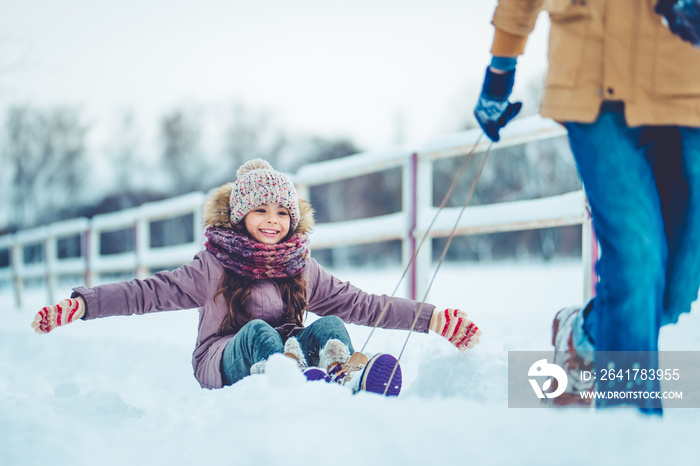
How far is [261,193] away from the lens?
7.42ft

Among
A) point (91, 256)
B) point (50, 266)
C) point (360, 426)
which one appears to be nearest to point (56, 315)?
point (360, 426)

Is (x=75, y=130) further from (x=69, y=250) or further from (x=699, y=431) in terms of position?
(x=699, y=431)

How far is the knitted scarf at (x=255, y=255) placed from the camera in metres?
2.14

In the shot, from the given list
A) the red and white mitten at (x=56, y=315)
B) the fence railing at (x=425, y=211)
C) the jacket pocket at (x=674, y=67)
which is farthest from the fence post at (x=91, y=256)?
the jacket pocket at (x=674, y=67)

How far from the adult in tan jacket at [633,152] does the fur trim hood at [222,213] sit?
1.15 metres

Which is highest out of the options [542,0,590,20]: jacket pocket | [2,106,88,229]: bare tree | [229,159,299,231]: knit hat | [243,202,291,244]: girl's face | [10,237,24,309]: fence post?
[2,106,88,229]: bare tree

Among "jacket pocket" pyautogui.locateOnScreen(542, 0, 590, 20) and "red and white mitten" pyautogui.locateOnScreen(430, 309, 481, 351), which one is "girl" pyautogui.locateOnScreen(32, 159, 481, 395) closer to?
"red and white mitten" pyautogui.locateOnScreen(430, 309, 481, 351)

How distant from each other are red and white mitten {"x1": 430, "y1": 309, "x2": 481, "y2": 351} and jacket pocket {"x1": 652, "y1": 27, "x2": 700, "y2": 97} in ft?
3.12

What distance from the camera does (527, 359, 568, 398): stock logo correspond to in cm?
158

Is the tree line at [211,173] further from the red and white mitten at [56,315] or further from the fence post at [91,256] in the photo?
the red and white mitten at [56,315]

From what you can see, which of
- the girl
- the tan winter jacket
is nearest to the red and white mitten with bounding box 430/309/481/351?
the girl

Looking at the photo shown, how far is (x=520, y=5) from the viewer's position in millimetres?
1523

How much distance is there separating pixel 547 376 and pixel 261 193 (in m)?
1.17

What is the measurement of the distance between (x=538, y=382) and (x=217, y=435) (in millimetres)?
949
